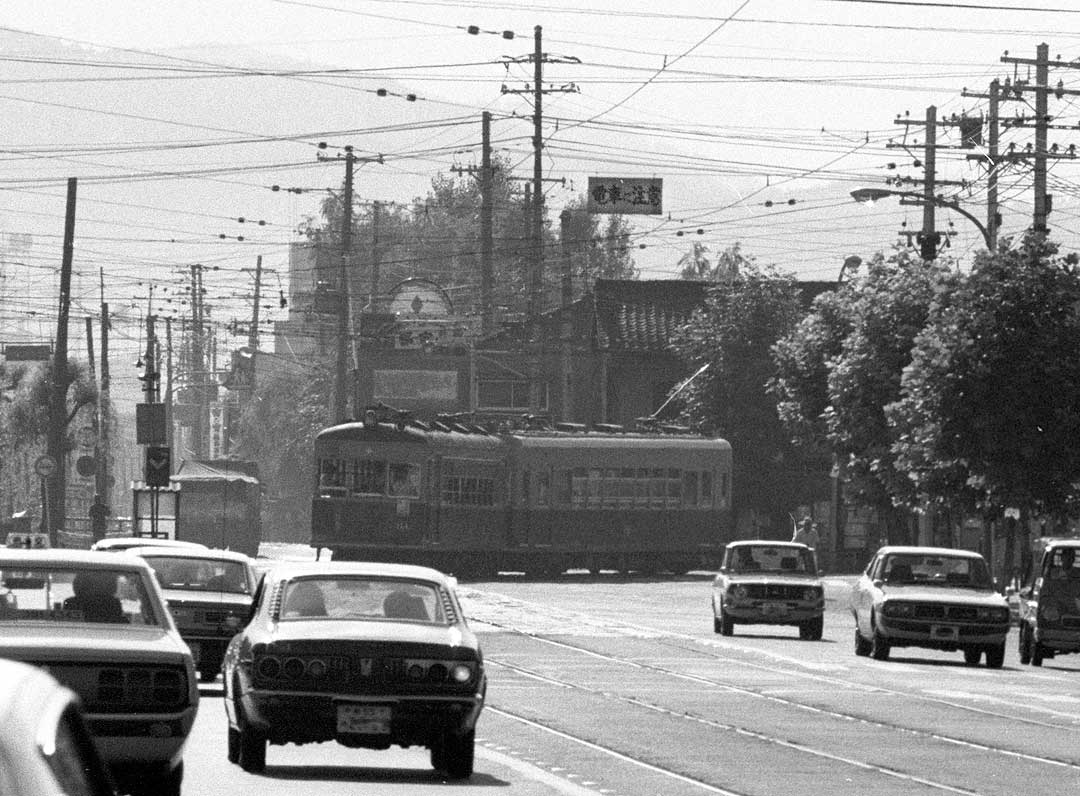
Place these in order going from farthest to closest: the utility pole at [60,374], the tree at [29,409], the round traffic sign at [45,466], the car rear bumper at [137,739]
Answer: the tree at [29,409], the round traffic sign at [45,466], the utility pole at [60,374], the car rear bumper at [137,739]

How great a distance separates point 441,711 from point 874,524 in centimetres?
6265

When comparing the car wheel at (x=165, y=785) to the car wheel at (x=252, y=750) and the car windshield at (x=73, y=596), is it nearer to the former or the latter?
the car windshield at (x=73, y=596)

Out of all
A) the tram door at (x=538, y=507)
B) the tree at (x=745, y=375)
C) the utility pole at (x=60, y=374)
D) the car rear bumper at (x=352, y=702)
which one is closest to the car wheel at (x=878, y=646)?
Answer: the car rear bumper at (x=352, y=702)

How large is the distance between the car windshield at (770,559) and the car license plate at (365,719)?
22.3m

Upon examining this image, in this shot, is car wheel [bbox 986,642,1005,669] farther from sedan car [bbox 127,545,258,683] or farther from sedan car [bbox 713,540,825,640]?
sedan car [bbox 127,545,258,683]

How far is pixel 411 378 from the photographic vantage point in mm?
73312

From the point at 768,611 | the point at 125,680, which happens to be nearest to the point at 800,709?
the point at 125,680

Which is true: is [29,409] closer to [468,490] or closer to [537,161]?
[537,161]

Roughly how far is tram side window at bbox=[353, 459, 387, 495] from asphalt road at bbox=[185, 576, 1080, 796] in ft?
57.2

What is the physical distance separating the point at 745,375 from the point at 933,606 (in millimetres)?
45430

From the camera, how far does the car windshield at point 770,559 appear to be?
123ft

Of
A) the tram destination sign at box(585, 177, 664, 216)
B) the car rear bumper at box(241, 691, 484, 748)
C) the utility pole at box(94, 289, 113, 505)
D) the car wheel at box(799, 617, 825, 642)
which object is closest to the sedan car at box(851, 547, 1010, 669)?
the car wheel at box(799, 617, 825, 642)

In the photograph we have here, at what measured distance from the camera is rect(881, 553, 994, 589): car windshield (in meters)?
32.0

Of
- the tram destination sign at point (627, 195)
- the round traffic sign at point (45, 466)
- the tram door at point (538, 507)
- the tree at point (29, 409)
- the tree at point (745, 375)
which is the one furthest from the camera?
the tree at point (29, 409)
